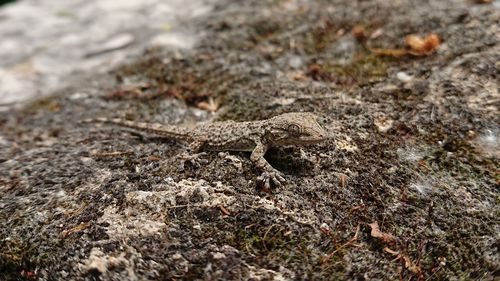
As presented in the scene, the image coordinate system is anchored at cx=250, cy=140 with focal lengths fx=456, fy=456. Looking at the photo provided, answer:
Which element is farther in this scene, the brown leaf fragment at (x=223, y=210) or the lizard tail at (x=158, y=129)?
the lizard tail at (x=158, y=129)

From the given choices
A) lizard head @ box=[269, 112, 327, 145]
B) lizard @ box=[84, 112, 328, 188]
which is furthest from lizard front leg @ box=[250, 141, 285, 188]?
lizard head @ box=[269, 112, 327, 145]

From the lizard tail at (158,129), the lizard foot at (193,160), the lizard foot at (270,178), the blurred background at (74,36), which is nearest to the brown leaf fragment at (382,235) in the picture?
the lizard foot at (270,178)

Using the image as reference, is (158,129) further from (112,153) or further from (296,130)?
(296,130)

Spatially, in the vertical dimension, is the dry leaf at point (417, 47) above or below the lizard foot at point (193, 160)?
above

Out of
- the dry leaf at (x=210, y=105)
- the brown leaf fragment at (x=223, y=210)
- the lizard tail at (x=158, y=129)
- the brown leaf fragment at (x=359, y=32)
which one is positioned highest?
the brown leaf fragment at (x=223, y=210)

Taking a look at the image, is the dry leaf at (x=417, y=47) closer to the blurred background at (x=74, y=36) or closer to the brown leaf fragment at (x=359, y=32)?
the brown leaf fragment at (x=359, y=32)

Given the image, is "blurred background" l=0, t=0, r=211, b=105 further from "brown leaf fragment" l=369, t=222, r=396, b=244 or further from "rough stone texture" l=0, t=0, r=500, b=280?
"brown leaf fragment" l=369, t=222, r=396, b=244
